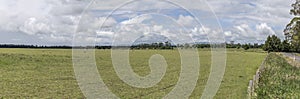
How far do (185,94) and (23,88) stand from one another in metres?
5.49

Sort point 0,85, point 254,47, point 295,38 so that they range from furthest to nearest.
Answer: point 254,47 < point 295,38 < point 0,85

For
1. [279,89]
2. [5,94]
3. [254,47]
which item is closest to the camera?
[5,94]

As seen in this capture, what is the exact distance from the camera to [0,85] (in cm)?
1323

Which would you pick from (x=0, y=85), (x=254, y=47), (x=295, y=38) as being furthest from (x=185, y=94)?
(x=254, y=47)

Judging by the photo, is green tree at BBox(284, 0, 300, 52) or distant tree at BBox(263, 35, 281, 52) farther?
distant tree at BBox(263, 35, 281, 52)

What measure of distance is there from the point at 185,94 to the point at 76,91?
3562 mm

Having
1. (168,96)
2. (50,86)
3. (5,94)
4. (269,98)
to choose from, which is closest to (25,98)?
(5,94)

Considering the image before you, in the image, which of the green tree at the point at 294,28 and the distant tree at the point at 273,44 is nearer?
the green tree at the point at 294,28

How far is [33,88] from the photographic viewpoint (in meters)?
12.7

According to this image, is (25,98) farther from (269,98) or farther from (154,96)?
(269,98)

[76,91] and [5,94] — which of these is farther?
[76,91]

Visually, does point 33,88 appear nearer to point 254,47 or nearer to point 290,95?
point 290,95

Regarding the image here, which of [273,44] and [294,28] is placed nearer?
[294,28]

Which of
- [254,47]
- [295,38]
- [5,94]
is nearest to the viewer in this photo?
[5,94]
